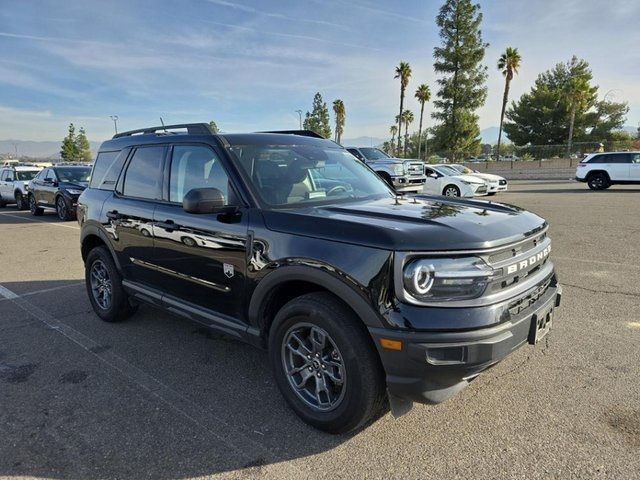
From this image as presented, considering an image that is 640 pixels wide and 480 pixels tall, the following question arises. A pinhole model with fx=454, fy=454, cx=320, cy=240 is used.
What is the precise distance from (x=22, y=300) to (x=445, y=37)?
48.4 m

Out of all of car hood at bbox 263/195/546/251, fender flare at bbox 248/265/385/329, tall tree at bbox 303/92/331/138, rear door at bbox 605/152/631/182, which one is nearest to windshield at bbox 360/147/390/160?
rear door at bbox 605/152/631/182

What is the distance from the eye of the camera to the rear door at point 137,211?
4000 millimetres

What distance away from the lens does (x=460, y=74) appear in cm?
4606

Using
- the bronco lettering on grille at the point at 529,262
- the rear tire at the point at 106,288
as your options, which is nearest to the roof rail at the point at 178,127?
the rear tire at the point at 106,288

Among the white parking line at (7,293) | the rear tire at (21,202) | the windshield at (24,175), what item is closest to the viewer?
the white parking line at (7,293)

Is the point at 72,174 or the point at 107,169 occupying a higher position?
the point at 107,169

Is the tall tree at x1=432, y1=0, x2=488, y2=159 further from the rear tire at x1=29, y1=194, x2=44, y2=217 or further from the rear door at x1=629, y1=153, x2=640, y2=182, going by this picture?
the rear tire at x1=29, y1=194, x2=44, y2=217

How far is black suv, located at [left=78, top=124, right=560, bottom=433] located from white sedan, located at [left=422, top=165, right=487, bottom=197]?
13523 millimetres

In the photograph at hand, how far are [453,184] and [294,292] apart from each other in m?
15.2

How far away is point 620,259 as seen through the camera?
675 cm

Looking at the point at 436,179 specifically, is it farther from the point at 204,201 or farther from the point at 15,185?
the point at 15,185

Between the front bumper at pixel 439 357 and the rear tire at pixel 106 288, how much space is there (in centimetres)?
321

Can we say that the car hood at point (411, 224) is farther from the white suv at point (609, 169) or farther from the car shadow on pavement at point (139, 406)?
the white suv at point (609, 169)

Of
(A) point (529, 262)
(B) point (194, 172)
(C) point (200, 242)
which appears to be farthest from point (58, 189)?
(A) point (529, 262)
